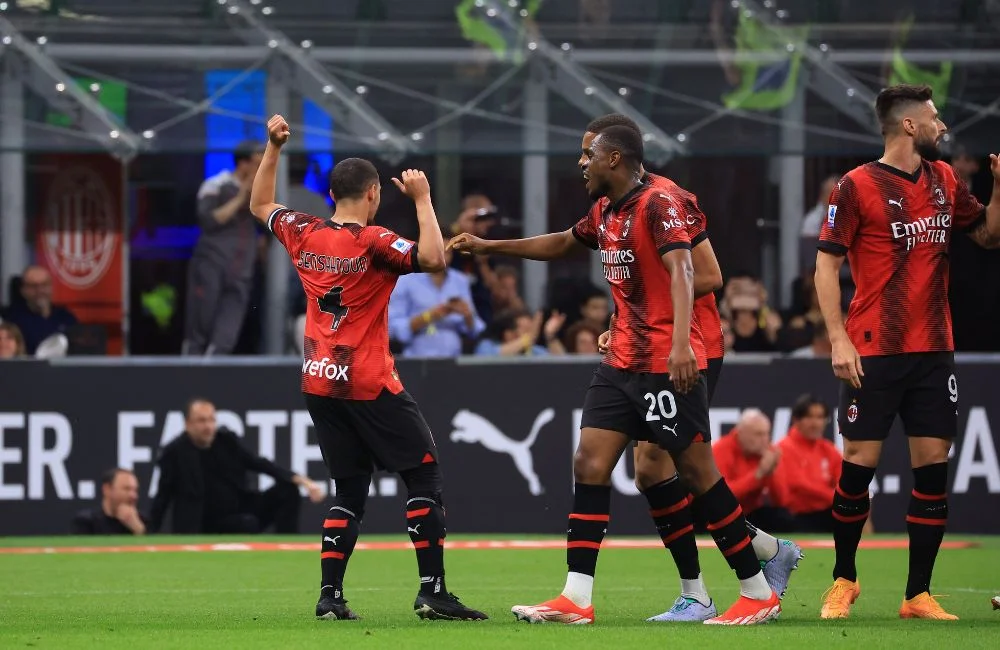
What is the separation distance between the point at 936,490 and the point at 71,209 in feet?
36.1

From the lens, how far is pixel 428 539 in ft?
26.6

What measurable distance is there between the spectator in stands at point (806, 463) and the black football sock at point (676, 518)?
21.0ft

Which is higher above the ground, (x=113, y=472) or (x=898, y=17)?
(x=898, y=17)

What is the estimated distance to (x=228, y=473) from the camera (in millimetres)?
14648

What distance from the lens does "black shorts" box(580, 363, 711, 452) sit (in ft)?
25.4

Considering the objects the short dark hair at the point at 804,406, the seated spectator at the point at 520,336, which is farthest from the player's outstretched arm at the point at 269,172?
the seated spectator at the point at 520,336

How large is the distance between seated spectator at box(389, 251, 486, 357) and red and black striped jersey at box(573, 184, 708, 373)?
7.85m

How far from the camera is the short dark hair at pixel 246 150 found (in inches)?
627

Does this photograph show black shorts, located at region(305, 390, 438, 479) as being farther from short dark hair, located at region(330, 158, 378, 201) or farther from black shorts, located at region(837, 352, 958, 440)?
black shorts, located at region(837, 352, 958, 440)

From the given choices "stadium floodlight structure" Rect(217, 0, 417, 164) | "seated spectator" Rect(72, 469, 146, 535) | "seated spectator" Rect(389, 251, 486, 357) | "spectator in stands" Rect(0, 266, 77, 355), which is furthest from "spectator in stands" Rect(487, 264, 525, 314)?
"seated spectator" Rect(72, 469, 146, 535)

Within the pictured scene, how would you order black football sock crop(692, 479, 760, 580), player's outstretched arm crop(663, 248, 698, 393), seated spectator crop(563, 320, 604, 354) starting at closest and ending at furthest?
player's outstretched arm crop(663, 248, 698, 393), black football sock crop(692, 479, 760, 580), seated spectator crop(563, 320, 604, 354)

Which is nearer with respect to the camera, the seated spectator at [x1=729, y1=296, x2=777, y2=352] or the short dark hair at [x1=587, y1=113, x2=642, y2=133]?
the short dark hair at [x1=587, y1=113, x2=642, y2=133]

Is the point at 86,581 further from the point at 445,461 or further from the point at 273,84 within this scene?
the point at 273,84

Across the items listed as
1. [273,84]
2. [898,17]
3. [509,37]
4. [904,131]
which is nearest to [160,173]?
[273,84]
